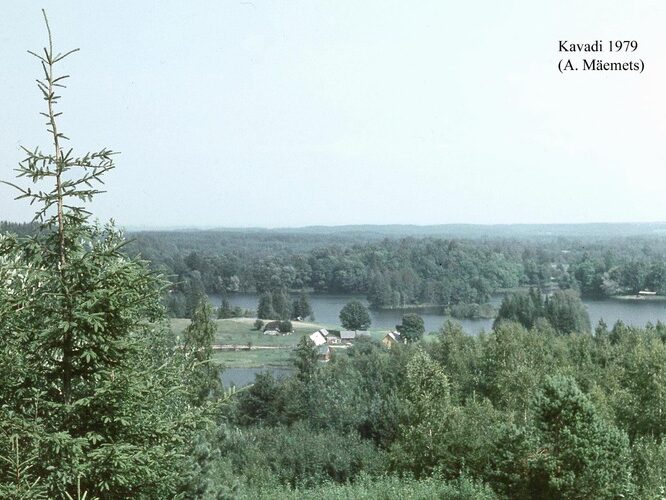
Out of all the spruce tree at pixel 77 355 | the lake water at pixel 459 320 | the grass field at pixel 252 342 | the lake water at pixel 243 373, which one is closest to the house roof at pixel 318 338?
the grass field at pixel 252 342

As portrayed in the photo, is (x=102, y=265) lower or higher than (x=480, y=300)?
higher

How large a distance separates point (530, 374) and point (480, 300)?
2624 inches

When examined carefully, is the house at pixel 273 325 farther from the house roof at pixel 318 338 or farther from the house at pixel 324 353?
the house at pixel 324 353

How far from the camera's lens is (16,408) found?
6.69 meters

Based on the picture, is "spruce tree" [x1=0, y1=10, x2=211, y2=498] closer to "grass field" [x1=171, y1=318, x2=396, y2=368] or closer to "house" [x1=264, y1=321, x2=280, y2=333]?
"grass field" [x1=171, y1=318, x2=396, y2=368]

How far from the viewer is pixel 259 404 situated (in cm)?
4300

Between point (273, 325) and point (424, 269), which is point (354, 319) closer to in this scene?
point (273, 325)

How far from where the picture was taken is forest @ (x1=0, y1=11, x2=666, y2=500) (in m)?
6.65

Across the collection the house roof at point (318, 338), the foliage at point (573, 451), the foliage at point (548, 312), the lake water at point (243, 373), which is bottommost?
the lake water at point (243, 373)

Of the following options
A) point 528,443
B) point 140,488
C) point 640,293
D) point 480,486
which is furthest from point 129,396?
point 640,293

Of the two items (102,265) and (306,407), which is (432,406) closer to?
(102,265)

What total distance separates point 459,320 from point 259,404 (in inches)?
1778

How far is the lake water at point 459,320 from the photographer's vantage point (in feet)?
238

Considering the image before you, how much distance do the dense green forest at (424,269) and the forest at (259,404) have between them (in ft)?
107
